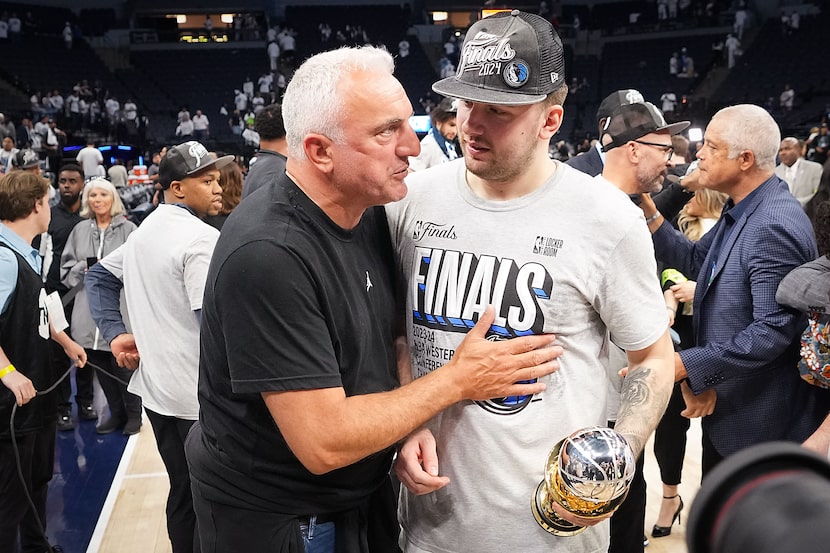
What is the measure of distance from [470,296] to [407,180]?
1.26 ft

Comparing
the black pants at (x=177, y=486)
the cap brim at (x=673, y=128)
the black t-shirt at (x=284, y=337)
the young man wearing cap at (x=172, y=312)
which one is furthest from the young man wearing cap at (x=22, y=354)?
the cap brim at (x=673, y=128)

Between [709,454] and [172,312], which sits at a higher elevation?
[172,312]

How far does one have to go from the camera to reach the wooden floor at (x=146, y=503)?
12.0 ft

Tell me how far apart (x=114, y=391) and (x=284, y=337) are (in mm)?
4400

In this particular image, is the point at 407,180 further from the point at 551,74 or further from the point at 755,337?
the point at 755,337

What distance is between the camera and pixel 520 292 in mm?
1571

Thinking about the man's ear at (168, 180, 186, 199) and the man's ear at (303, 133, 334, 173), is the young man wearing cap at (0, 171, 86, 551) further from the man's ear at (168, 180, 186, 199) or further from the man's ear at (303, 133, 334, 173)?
the man's ear at (303, 133, 334, 173)

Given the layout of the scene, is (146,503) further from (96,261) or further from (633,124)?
(633,124)

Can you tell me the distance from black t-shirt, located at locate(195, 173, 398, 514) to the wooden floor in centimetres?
224

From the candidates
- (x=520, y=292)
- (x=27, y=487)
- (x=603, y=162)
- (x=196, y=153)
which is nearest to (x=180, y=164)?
(x=196, y=153)

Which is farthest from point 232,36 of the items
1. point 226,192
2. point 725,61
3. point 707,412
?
point 707,412

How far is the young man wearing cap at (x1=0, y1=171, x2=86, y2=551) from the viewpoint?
298cm

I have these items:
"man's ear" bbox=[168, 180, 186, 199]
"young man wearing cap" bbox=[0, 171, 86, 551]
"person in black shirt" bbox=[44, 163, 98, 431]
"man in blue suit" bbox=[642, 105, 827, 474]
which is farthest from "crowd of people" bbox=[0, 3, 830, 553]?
"person in black shirt" bbox=[44, 163, 98, 431]

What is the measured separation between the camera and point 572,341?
1.60 meters
